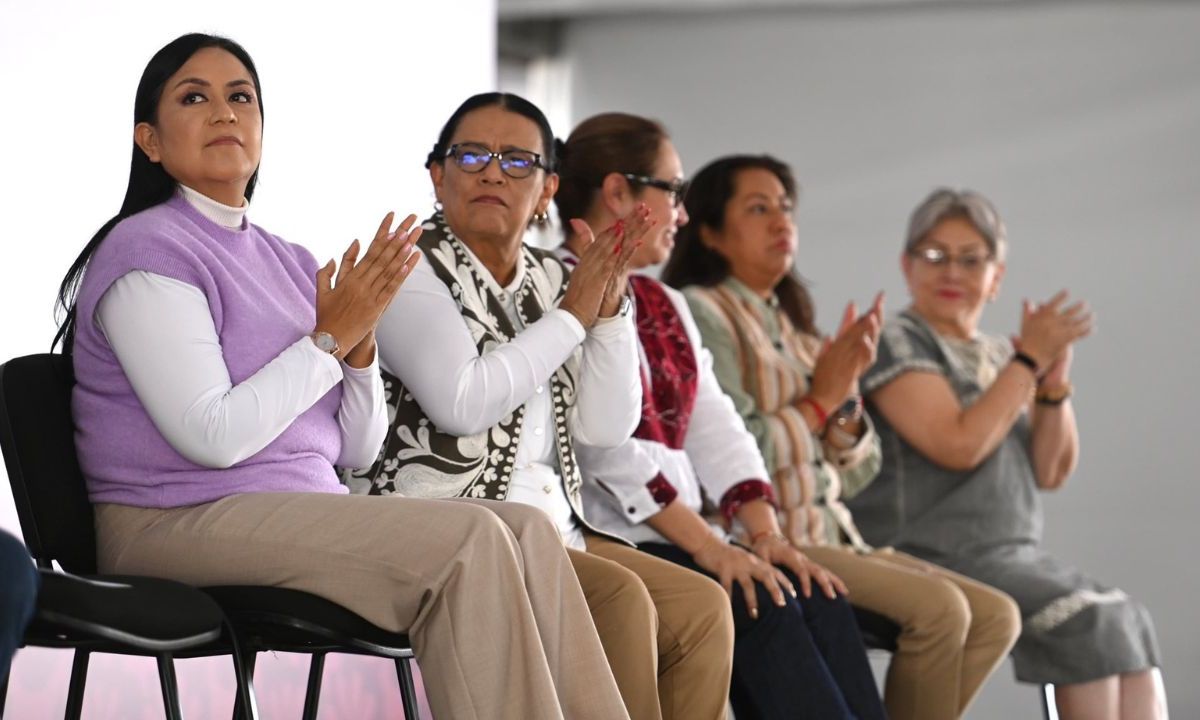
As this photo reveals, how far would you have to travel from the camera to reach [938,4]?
5.63m

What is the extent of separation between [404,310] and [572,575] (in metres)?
0.62

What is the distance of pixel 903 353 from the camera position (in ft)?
11.9

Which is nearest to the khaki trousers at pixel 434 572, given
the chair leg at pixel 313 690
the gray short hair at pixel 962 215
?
the chair leg at pixel 313 690

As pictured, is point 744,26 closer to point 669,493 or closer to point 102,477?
point 669,493

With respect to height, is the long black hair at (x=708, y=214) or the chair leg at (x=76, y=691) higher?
the long black hair at (x=708, y=214)

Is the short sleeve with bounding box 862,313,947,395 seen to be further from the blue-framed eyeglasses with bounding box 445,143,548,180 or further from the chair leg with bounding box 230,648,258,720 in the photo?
the chair leg with bounding box 230,648,258,720

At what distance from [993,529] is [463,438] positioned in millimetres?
1728

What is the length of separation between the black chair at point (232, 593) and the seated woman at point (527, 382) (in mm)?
413

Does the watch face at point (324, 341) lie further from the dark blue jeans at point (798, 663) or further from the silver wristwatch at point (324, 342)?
the dark blue jeans at point (798, 663)

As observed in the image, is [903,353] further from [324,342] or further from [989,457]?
[324,342]

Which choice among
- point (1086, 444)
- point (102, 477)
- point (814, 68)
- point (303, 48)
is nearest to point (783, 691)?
point (102, 477)

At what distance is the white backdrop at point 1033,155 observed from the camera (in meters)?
5.34

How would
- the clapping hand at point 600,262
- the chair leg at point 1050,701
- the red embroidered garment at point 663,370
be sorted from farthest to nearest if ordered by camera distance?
the chair leg at point 1050,701
the red embroidered garment at point 663,370
the clapping hand at point 600,262

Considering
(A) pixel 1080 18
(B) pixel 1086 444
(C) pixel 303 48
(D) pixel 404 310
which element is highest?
(A) pixel 1080 18
